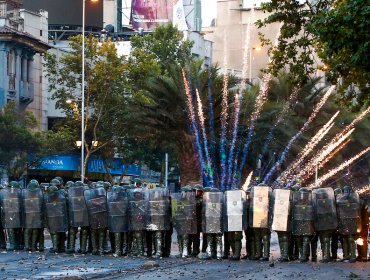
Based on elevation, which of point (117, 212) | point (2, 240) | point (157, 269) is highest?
point (117, 212)

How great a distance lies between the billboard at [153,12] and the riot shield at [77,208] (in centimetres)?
6022

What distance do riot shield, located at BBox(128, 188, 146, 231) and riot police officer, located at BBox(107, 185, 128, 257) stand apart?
0.12 metres

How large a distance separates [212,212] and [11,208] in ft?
16.0

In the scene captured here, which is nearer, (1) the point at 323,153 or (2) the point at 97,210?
(2) the point at 97,210

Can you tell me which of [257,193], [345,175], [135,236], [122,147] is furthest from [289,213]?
[122,147]

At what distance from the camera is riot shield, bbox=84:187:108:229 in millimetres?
25469

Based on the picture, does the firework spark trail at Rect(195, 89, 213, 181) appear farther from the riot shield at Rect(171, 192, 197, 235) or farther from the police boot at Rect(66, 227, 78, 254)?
the riot shield at Rect(171, 192, 197, 235)

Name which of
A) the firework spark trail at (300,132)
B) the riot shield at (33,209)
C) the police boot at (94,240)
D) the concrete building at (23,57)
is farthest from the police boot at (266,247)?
the concrete building at (23,57)

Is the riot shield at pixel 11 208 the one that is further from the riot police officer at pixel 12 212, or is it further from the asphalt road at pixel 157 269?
the asphalt road at pixel 157 269

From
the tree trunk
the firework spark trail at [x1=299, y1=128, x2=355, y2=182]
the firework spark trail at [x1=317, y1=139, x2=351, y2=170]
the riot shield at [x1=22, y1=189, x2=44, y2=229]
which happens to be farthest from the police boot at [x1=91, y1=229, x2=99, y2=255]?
the firework spark trail at [x1=317, y1=139, x2=351, y2=170]

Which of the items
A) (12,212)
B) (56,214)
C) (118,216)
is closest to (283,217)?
(118,216)

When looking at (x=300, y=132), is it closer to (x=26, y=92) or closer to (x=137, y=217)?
(x=26, y=92)

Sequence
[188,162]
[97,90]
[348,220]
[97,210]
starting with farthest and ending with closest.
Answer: [97,90] → [188,162] → [97,210] → [348,220]

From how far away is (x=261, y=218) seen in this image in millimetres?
24312
